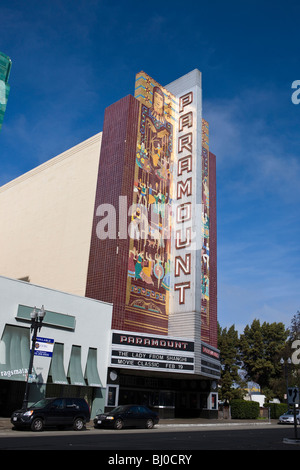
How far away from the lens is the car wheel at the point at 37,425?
2105 centimetres

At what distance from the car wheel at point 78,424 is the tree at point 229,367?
137 feet

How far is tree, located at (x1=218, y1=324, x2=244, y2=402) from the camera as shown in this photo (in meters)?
61.3

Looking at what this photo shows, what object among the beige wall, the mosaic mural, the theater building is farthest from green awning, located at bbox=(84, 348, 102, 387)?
the beige wall

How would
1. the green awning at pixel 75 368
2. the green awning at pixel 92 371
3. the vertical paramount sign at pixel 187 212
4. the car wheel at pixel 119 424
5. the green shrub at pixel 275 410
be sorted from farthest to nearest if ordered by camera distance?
1. the green shrub at pixel 275 410
2. the vertical paramount sign at pixel 187 212
3. the green awning at pixel 92 371
4. the green awning at pixel 75 368
5. the car wheel at pixel 119 424

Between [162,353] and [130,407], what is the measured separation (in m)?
8.86

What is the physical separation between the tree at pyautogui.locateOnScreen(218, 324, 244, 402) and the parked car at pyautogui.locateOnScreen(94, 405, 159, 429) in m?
37.3

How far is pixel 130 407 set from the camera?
25.9m

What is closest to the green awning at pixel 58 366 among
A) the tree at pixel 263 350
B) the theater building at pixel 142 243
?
the theater building at pixel 142 243

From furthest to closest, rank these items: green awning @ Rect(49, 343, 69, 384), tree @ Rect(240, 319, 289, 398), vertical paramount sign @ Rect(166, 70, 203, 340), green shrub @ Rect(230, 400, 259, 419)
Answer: tree @ Rect(240, 319, 289, 398) → green shrub @ Rect(230, 400, 259, 419) → vertical paramount sign @ Rect(166, 70, 203, 340) → green awning @ Rect(49, 343, 69, 384)

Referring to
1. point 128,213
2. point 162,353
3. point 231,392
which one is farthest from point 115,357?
point 231,392

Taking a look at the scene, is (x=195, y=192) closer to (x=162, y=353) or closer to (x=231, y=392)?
(x=162, y=353)

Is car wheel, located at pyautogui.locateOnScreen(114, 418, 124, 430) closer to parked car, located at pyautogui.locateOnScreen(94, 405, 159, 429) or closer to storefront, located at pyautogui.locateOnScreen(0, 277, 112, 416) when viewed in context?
parked car, located at pyautogui.locateOnScreen(94, 405, 159, 429)

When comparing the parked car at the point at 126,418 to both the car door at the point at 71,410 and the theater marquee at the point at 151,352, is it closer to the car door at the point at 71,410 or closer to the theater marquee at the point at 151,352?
the car door at the point at 71,410
